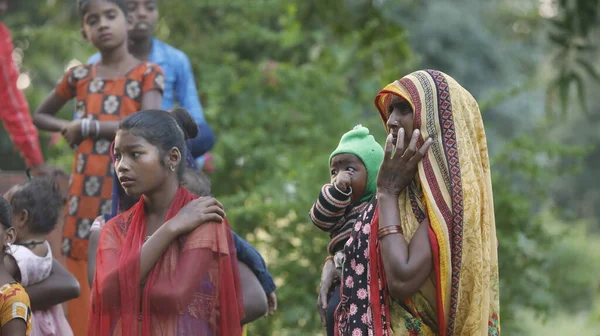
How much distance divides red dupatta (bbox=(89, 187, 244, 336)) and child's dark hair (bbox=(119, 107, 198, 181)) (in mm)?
232

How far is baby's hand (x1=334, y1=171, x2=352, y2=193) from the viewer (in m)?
4.68

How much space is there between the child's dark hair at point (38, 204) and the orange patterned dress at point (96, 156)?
718 mm

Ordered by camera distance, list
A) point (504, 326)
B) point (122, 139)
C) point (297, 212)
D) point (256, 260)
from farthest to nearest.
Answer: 1. point (504, 326)
2. point (297, 212)
3. point (256, 260)
4. point (122, 139)

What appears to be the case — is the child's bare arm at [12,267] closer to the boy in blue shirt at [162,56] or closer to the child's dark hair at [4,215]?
the child's dark hair at [4,215]

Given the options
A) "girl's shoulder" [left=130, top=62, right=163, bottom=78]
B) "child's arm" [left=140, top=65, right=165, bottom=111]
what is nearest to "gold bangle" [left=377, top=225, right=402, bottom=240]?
"child's arm" [left=140, top=65, right=165, bottom=111]

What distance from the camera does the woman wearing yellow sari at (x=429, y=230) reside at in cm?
401

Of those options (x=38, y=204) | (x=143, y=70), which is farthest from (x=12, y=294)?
(x=143, y=70)

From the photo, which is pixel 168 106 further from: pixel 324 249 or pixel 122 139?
pixel 324 249

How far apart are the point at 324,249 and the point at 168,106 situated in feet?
11.1

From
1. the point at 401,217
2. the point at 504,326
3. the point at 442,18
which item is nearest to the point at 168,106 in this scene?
the point at 401,217

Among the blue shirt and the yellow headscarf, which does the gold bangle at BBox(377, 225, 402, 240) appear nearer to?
the yellow headscarf

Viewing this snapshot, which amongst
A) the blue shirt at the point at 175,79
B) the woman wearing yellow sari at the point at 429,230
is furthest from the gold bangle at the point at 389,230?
the blue shirt at the point at 175,79

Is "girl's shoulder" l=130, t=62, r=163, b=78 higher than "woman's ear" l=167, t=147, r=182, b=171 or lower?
higher

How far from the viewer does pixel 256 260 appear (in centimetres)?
514
